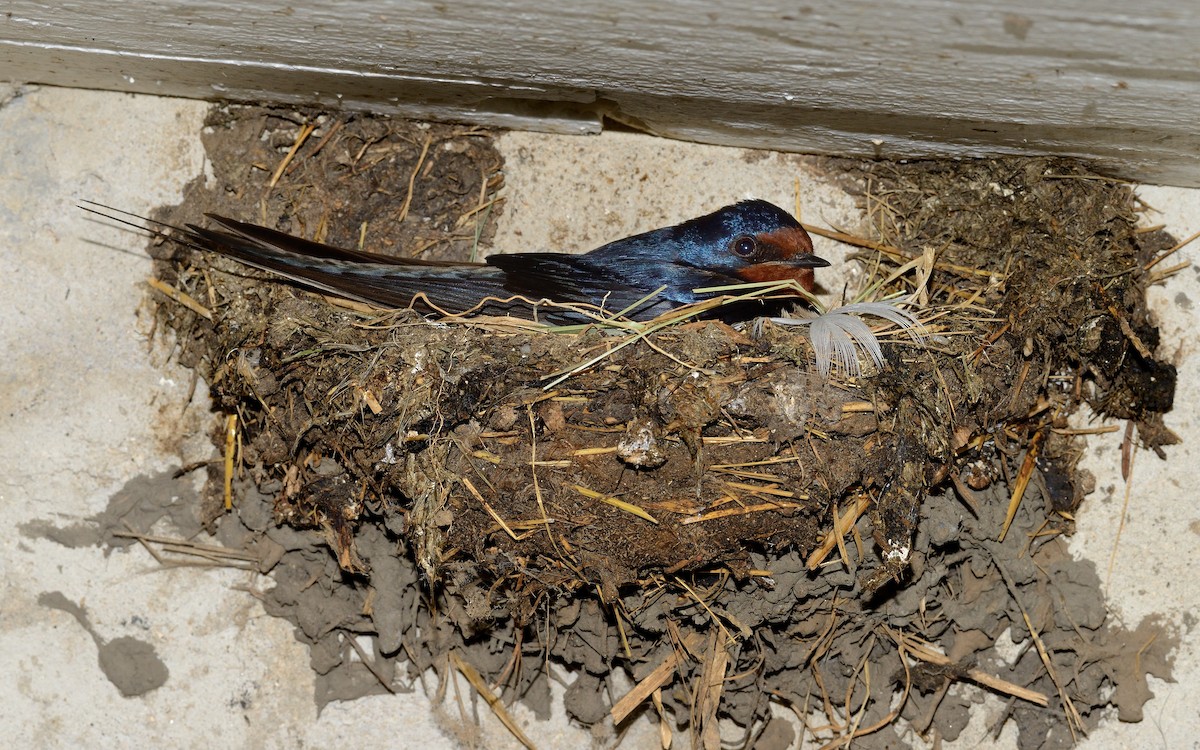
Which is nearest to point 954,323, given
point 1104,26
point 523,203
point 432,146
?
point 1104,26

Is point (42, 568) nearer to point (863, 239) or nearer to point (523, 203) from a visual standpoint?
point (523, 203)

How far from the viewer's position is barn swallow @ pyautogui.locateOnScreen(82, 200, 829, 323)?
3730mm

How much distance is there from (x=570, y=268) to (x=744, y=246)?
618mm

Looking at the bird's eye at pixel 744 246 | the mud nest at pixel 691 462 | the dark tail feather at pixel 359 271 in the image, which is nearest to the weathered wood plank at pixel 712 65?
the mud nest at pixel 691 462

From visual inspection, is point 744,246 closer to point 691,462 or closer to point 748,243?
point 748,243

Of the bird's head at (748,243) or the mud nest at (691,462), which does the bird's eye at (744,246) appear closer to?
the bird's head at (748,243)

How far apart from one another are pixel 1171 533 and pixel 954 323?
3.64ft

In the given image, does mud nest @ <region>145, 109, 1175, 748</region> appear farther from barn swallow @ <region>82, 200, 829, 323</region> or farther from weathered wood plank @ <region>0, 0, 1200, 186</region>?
weathered wood plank @ <region>0, 0, 1200, 186</region>

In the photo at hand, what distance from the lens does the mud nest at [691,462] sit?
11.3 ft

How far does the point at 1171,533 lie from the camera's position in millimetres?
4027

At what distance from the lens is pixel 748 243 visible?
4.13 metres

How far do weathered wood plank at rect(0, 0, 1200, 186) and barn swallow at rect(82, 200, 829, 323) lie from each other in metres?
0.38

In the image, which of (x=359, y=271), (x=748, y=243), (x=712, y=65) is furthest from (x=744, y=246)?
(x=359, y=271)

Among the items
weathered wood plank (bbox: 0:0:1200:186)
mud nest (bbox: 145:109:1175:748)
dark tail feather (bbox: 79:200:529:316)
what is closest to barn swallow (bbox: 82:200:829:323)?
dark tail feather (bbox: 79:200:529:316)
